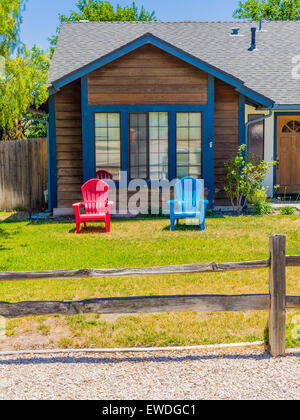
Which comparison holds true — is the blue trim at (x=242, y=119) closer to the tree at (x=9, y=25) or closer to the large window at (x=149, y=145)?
the large window at (x=149, y=145)

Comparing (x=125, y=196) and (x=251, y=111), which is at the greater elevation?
(x=251, y=111)

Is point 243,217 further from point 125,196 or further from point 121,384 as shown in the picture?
point 121,384

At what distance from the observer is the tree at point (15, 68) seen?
9.57 meters

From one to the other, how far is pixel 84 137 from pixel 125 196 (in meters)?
1.71

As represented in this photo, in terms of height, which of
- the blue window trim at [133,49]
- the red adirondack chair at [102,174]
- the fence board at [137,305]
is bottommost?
the fence board at [137,305]

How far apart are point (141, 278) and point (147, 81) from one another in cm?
674

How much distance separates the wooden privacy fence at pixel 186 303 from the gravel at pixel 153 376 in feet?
1.10

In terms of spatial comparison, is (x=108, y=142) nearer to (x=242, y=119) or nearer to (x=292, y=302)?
(x=242, y=119)

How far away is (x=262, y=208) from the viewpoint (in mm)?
12734

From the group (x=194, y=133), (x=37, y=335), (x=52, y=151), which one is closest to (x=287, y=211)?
(x=194, y=133)

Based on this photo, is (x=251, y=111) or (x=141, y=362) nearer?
(x=141, y=362)

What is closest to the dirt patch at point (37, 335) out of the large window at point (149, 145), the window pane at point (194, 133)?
the large window at point (149, 145)

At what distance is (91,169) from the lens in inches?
501

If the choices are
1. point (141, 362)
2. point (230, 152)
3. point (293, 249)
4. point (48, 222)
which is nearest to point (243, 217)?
point (230, 152)
